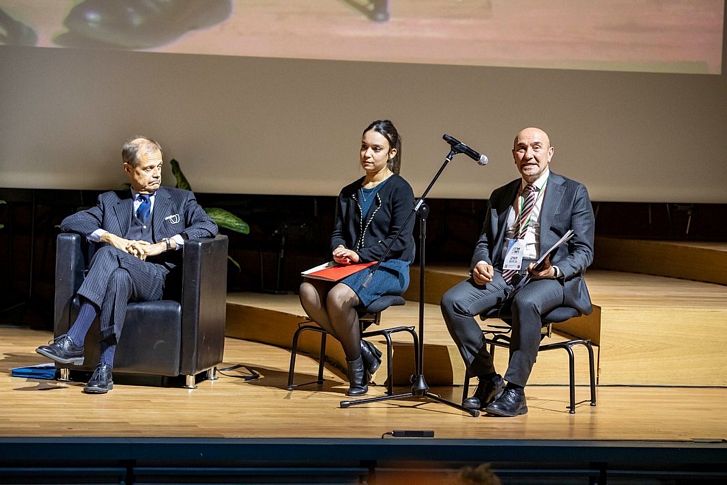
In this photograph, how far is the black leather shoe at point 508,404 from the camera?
4676 mm

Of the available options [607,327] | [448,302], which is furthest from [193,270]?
[607,327]

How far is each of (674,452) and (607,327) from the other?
4.53ft

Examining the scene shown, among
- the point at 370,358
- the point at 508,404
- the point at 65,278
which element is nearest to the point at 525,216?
the point at 508,404

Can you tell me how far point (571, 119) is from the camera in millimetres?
6879

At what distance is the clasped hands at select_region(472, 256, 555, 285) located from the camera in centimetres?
471

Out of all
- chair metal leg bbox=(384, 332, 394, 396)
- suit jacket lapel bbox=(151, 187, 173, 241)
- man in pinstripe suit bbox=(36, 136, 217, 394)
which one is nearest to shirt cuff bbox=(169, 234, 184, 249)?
man in pinstripe suit bbox=(36, 136, 217, 394)

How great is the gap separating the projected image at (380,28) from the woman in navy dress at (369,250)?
5.92ft

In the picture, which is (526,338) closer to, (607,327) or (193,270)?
(607,327)

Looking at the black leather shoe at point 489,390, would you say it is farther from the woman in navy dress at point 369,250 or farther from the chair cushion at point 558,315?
the woman in navy dress at point 369,250

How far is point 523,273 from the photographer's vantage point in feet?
16.0

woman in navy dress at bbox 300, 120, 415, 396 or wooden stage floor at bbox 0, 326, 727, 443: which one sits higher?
woman in navy dress at bbox 300, 120, 415, 396

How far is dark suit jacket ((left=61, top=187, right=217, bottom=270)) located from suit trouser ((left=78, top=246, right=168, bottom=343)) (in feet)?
0.67

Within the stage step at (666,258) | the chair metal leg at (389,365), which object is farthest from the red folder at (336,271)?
the stage step at (666,258)

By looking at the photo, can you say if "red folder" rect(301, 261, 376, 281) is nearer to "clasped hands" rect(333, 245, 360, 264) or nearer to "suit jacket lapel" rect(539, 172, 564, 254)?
"clasped hands" rect(333, 245, 360, 264)
